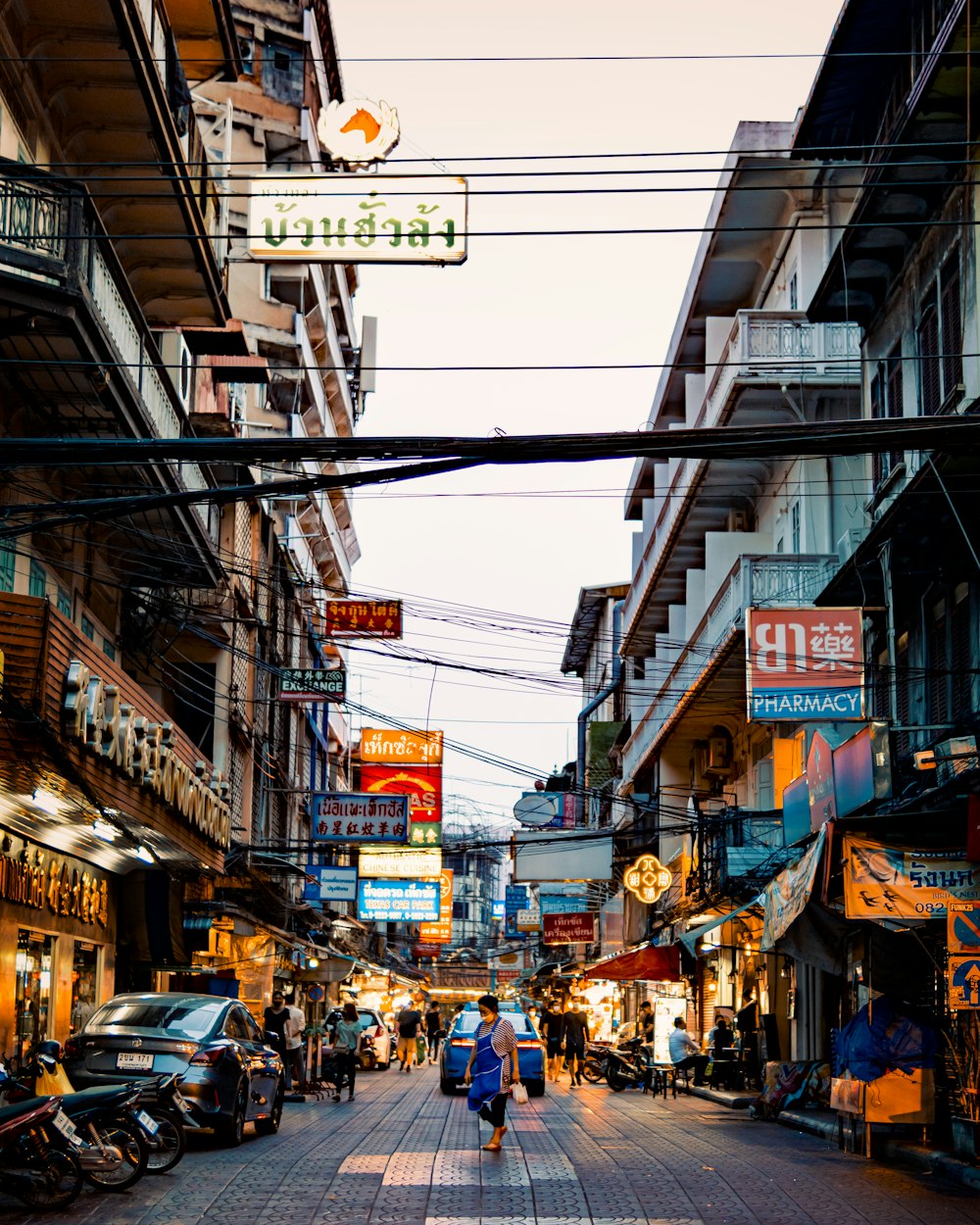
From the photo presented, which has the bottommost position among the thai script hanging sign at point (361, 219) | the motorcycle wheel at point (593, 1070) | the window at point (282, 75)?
the motorcycle wheel at point (593, 1070)

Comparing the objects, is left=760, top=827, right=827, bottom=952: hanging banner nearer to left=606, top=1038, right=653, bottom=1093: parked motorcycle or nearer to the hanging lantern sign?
left=606, top=1038, right=653, bottom=1093: parked motorcycle

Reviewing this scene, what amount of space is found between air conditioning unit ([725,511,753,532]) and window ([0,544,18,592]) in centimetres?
2171

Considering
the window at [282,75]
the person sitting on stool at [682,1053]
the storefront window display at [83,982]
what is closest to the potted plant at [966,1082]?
the storefront window display at [83,982]

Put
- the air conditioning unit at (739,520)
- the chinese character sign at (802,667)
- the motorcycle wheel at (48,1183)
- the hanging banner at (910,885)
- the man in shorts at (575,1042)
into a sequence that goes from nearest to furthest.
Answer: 1. the motorcycle wheel at (48,1183)
2. the hanging banner at (910,885)
3. the chinese character sign at (802,667)
4. the man in shorts at (575,1042)
5. the air conditioning unit at (739,520)

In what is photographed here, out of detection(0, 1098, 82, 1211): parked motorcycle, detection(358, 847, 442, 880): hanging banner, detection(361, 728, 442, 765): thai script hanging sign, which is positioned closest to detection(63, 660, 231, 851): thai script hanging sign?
detection(0, 1098, 82, 1211): parked motorcycle

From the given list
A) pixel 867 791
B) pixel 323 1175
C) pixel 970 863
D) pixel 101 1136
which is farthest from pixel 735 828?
pixel 101 1136

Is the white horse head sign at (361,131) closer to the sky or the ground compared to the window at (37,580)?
closer to the sky

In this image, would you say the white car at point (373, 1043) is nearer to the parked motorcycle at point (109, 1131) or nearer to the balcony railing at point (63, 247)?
the balcony railing at point (63, 247)

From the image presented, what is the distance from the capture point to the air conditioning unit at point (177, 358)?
100 feet

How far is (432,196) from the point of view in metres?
16.8

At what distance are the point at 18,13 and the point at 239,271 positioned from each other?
1381 inches

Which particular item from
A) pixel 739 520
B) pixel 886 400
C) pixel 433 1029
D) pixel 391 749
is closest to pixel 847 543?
pixel 886 400

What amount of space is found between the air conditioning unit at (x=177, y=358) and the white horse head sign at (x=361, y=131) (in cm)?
1025

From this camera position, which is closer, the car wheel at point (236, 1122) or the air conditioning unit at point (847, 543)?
the car wheel at point (236, 1122)
